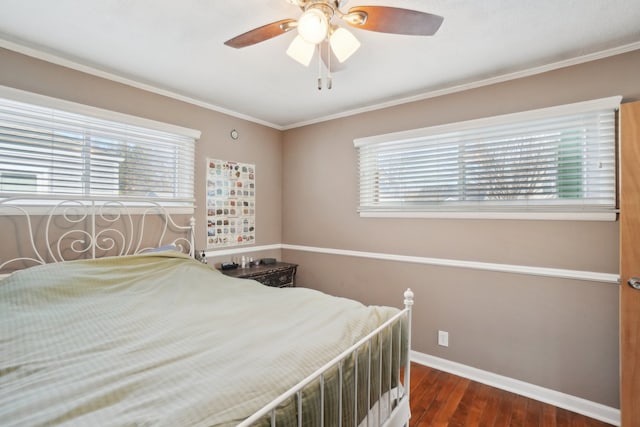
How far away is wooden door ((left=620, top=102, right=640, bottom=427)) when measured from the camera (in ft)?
5.66

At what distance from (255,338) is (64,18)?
6.78 ft

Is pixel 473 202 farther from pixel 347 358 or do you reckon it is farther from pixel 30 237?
pixel 30 237

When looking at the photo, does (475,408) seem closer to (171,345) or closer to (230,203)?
(171,345)

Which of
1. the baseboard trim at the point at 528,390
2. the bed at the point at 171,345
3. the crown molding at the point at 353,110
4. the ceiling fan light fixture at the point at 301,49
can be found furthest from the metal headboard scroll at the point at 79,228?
the baseboard trim at the point at 528,390

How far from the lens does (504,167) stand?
2299 mm

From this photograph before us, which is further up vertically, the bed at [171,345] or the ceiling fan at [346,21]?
the ceiling fan at [346,21]

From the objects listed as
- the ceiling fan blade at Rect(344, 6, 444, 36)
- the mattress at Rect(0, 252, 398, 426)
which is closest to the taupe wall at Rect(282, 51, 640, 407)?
the mattress at Rect(0, 252, 398, 426)

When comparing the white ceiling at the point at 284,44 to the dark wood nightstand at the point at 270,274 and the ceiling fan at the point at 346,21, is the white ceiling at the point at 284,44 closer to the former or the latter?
the ceiling fan at the point at 346,21

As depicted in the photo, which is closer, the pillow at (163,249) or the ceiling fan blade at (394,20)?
the ceiling fan blade at (394,20)

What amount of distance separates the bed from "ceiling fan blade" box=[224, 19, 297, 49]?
1402 millimetres

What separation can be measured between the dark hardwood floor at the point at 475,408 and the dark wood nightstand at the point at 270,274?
1.54 metres

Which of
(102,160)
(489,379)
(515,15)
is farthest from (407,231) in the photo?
(102,160)

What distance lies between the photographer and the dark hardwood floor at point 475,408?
1.92 meters

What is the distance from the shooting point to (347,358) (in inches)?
47.4
